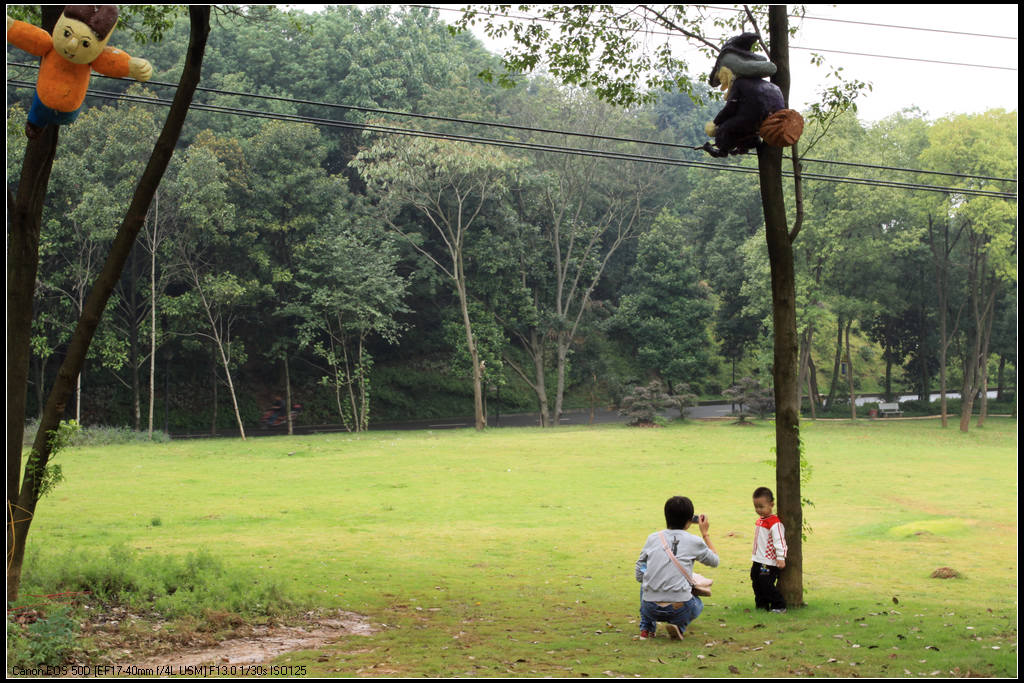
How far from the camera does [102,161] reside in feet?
102

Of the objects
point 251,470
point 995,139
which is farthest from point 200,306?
point 995,139

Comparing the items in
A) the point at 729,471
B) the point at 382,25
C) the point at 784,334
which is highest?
the point at 382,25

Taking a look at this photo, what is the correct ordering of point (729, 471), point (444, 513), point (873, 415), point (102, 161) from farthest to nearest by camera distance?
point (873, 415), point (102, 161), point (729, 471), point (444, 513)

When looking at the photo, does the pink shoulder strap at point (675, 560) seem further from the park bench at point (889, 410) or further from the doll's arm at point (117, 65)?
the park bench at point (889, 410)

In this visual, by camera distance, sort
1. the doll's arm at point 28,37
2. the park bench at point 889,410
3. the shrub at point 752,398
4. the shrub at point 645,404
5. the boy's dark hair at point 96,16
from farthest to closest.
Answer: the park bench at point 889,410
the shrub at point 752,398
the shrub at point 645,404
the boy's dark hair at point 96,16
the doll's arm at point 28,37

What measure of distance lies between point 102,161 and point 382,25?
16970 millimetres

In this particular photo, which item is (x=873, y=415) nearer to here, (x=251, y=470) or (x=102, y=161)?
(x=251, y=470)

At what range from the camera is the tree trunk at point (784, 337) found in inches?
326

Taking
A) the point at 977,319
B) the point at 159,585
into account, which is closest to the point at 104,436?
the point at 159,585

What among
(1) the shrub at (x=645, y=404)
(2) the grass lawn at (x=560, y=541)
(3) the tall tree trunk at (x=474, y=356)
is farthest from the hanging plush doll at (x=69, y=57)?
(1) the shrub at (x=645, y=404)

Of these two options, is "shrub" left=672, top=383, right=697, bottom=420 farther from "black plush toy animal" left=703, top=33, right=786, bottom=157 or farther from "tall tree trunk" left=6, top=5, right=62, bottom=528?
"tall tree trunk" left=6, top=5, right=62, bottom=528

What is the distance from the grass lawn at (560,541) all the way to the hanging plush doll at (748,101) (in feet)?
14.6

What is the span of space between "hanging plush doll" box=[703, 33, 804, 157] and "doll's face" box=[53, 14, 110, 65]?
214 inches

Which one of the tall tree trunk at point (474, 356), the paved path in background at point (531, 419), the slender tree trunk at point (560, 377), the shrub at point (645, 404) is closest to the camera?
the tall tree trunk at point (474, 356)
